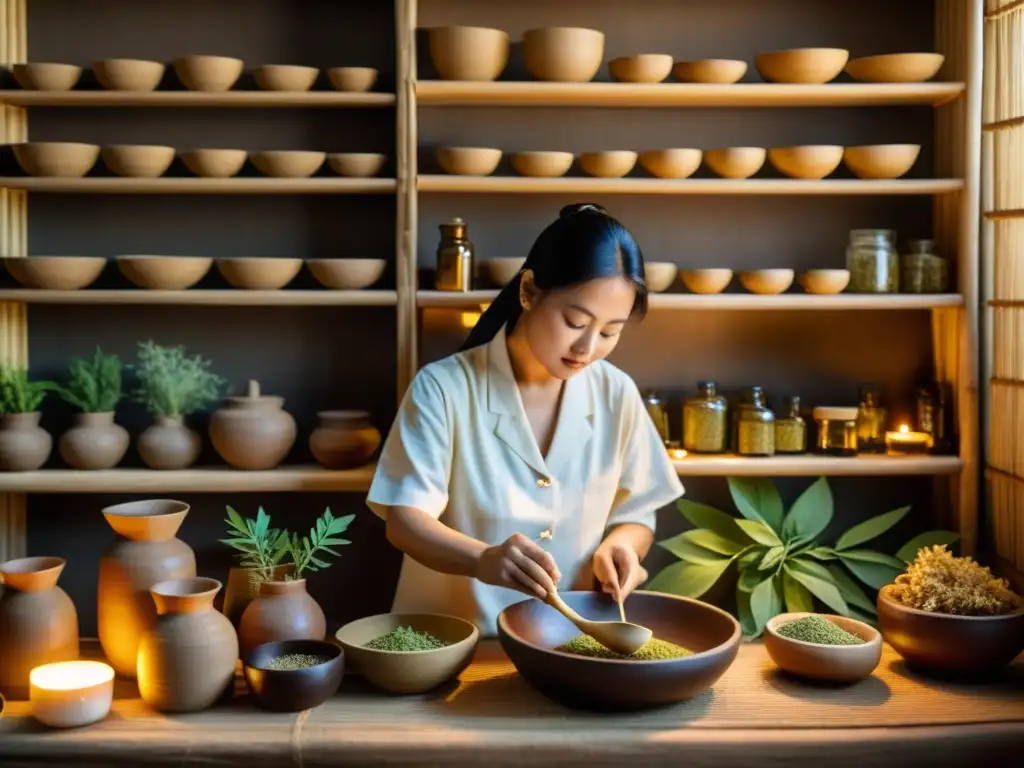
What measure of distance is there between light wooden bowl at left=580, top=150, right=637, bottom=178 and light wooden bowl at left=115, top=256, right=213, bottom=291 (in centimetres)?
111

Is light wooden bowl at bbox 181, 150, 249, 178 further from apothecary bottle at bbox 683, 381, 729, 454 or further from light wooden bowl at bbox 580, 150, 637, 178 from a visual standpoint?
apothecary bottle at bbox 683, 381, 729, 454

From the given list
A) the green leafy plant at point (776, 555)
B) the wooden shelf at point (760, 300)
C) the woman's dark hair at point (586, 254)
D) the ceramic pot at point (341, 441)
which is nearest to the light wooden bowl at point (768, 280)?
the wooden shelf at point (760, 300)

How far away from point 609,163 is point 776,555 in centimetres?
120

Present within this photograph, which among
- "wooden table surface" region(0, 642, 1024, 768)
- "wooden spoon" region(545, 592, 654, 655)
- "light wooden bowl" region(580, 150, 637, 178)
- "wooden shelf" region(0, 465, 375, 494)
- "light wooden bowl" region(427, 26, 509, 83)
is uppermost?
"light wooden bowl" region(427, 26, 509, 83)

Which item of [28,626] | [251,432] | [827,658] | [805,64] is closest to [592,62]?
[805,64]

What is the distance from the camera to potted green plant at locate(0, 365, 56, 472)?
2846 mm

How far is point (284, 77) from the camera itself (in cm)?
288

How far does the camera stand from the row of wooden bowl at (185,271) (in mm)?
2867

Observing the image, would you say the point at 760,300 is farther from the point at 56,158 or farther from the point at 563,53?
the point at 56,158

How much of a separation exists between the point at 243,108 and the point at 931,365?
2.26m

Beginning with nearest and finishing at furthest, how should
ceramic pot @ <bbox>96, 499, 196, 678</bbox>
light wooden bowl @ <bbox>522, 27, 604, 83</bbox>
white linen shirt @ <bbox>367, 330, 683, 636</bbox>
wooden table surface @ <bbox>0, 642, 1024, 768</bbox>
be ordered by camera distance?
wooden table surface @ <bbox>0, 642, 1024, 768</bbox> < ceramic pot @ <bbox>96, 499, 196, 678</bbox> < white linen shirt @ <bbox>367, 330, 683, 636</bbox> < light wooden bowl @ <bbox>522, 27, 604, 83</bbox>

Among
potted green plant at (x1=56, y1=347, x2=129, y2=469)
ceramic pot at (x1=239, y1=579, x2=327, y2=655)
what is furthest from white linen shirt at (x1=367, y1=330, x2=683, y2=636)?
potted green plant at (x1=56, y1=347, x2=129, y2=469)

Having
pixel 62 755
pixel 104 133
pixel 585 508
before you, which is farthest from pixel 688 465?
pixel 104 133

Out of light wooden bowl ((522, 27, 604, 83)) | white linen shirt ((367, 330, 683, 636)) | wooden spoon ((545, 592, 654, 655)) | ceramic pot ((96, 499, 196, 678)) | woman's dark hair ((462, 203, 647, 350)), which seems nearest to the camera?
wooden spoon ((545, 592, 654, 655))
